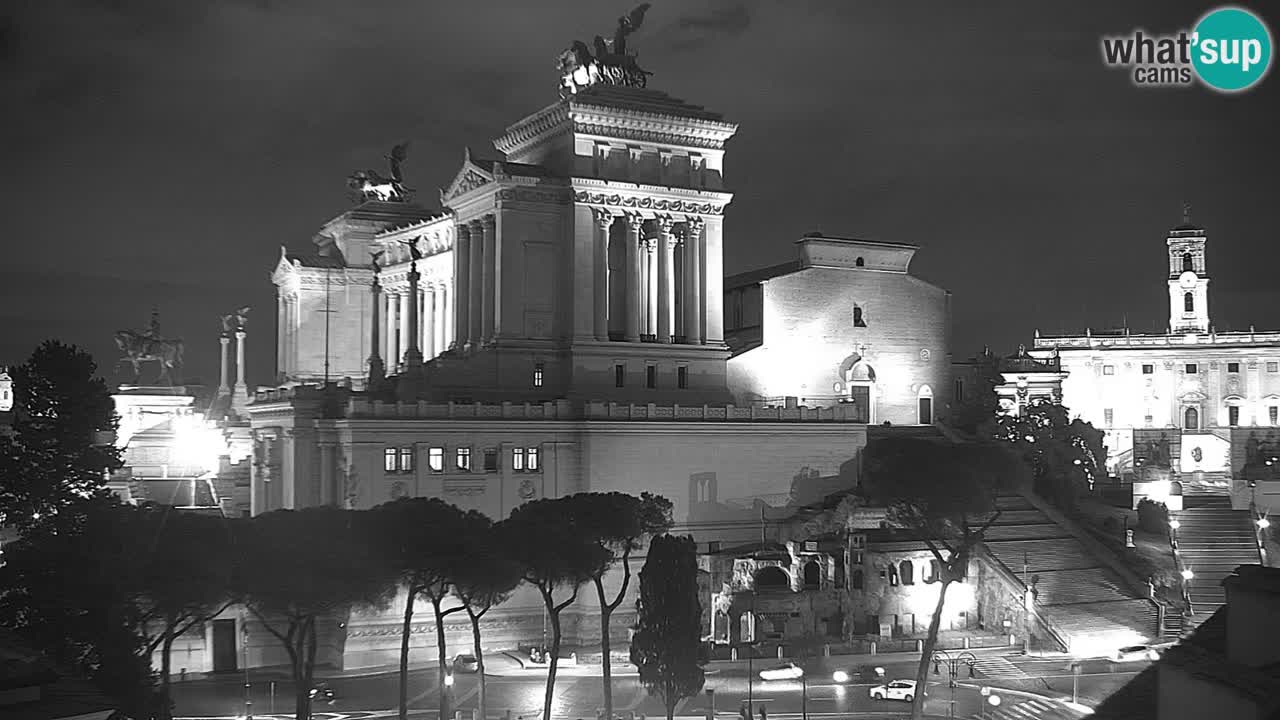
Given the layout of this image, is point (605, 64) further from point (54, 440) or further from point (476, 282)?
point (54, 440)

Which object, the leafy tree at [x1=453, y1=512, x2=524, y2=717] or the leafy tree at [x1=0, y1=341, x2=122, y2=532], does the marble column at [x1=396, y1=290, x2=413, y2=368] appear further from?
the leafy tree at [x1=453, y1=512, x2=524, y2=717]

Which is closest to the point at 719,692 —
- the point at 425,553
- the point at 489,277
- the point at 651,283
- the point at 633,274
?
the point at 425,553

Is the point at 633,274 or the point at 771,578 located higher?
the point at 633,274

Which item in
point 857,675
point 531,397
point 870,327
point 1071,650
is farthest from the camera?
point 870,327

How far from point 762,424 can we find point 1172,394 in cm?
7346

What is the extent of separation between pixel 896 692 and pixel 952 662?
15.1 feet

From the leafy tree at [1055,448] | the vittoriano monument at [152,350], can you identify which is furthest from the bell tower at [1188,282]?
the vittoriano monument at [152,350]

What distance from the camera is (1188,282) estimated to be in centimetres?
14000

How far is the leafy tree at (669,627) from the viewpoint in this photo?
52.2 m

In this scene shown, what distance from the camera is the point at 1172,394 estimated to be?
136m

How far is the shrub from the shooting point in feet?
268

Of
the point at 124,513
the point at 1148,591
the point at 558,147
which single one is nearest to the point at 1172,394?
the point at 1148,591

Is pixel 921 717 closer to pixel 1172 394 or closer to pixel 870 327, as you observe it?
pixel 870 327

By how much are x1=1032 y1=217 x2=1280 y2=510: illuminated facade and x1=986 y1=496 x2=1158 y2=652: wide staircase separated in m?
56.5
